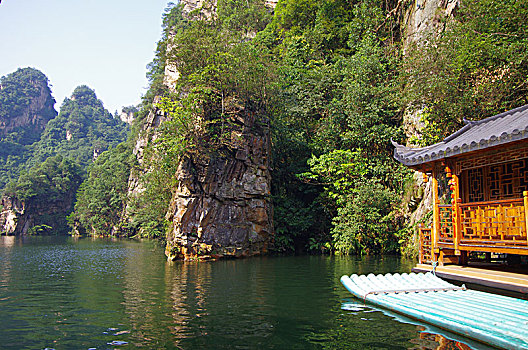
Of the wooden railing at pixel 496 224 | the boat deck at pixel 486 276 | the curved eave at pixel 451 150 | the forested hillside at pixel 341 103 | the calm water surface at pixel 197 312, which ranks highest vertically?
the forested hillside at pixel 341 103

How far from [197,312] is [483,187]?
7.80 meters

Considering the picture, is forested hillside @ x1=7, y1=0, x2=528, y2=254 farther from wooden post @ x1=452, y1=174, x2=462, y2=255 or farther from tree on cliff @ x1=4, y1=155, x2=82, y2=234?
tree on cliff @ x1=4, y1=155, x2=82, y2=234

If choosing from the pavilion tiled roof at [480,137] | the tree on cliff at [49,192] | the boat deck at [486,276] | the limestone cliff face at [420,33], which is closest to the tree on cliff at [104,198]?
the tree on cliff at [49,192]

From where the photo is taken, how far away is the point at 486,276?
7488 millimetres

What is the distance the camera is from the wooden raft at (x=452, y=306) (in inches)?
198

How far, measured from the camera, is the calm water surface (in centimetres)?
553

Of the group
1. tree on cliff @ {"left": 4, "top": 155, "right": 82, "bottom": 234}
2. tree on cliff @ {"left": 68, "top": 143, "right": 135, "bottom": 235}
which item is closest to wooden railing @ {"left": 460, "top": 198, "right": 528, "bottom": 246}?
tree on cliff @ {"left": 68, "top": 143, "right": 135, "bottom": 235}

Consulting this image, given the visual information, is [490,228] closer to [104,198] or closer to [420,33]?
[420,33]

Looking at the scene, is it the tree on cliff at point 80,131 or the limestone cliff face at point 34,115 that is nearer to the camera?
the tree on cliff at point 80,131

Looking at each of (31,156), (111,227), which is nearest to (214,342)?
(111,227)

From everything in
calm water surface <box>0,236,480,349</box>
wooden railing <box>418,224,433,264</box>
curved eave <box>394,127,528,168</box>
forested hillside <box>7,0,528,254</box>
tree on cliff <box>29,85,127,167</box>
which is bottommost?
calm water surface <box>0,236,480,349</box>

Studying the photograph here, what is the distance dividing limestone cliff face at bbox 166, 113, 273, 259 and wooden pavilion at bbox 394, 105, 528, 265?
843cm

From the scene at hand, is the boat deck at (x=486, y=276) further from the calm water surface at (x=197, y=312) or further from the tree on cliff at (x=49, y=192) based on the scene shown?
the tree on cliff at (x=49, y=192)

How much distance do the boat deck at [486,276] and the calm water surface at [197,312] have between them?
2.12 meters
